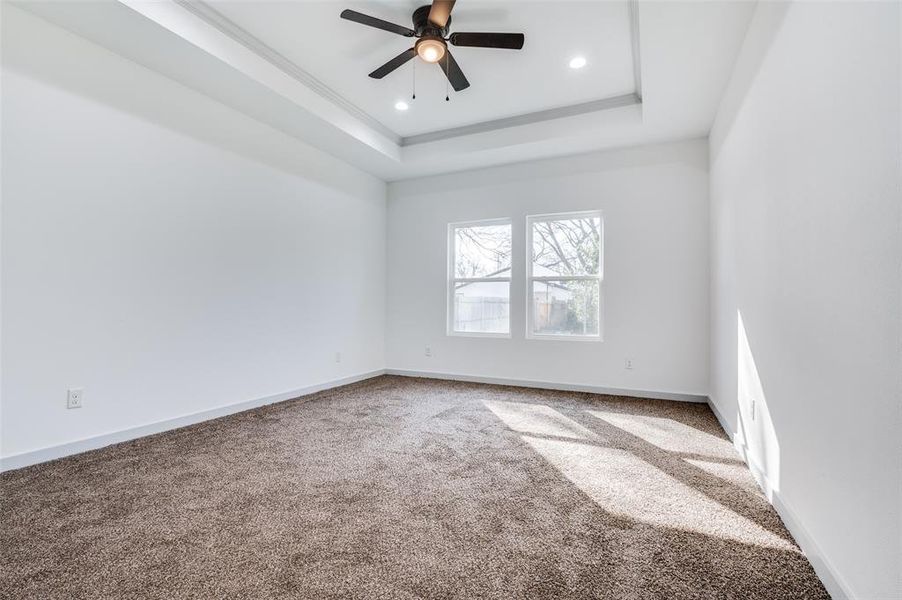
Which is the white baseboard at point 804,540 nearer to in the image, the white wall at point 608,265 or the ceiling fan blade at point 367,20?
the white wall at point 608,265

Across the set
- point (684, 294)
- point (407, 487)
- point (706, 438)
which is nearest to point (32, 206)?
point (407, 487)

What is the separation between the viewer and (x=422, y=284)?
545 cm

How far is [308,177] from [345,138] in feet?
1.95

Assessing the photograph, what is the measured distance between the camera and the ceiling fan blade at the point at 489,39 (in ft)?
8.47

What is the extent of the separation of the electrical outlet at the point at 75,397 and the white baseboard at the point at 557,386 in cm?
334

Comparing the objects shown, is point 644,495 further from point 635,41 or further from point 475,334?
point 475,334

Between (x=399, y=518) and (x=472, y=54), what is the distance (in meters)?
3.14

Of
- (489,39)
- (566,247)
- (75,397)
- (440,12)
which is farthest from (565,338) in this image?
(75,397)

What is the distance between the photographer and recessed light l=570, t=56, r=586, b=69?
321 centimetres

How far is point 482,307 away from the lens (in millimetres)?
5211

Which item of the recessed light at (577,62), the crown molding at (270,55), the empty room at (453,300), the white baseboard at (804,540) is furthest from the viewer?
the recessed light at (577,62)

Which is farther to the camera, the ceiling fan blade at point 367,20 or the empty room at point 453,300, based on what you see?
the ceiling fan blade at point 367,20

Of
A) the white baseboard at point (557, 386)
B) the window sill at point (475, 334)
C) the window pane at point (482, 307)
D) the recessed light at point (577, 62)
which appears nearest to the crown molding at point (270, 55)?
the recessed light at point (577, 62)

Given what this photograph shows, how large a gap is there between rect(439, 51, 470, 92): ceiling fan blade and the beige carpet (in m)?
2.60
